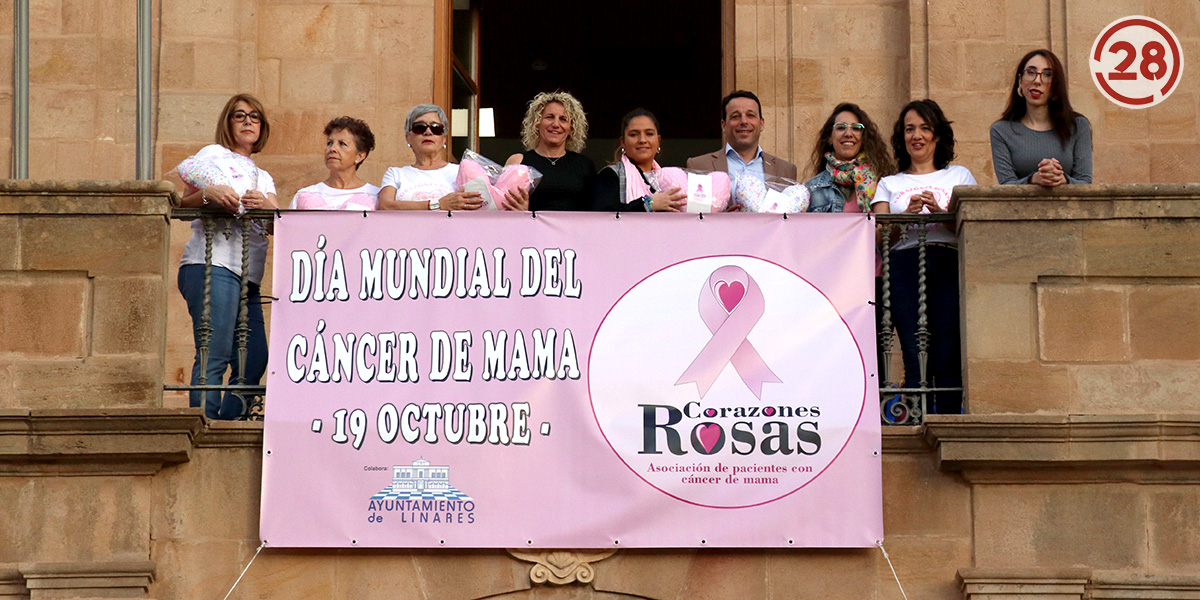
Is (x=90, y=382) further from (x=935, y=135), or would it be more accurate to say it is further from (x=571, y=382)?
(x=935, y=135)

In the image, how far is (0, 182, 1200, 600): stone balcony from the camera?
9.42 m

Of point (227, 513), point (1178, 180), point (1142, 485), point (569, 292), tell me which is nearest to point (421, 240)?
point (569, 292)

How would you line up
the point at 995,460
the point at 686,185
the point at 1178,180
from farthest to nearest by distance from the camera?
the point at 1178,180, the point at 686,185, the point at 995,460

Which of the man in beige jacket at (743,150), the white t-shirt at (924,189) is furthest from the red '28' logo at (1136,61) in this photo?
Answer: the man in beige jacket at (743,150)

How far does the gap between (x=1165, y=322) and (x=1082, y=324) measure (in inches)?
15.0

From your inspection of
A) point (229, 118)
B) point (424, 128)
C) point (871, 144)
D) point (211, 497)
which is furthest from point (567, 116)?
point (211, 497)

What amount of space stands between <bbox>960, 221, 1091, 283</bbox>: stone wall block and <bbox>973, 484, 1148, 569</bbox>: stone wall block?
1.00 metres

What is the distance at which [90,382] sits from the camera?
31.6ft

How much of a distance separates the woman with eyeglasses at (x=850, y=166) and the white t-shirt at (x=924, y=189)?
7 centimetres

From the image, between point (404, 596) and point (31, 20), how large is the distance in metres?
5.53

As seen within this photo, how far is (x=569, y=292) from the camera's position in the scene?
9.80 meters

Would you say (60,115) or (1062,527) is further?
(60,115)

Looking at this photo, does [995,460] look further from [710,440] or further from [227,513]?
[227,513]

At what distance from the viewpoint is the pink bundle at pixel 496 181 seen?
9961mm
